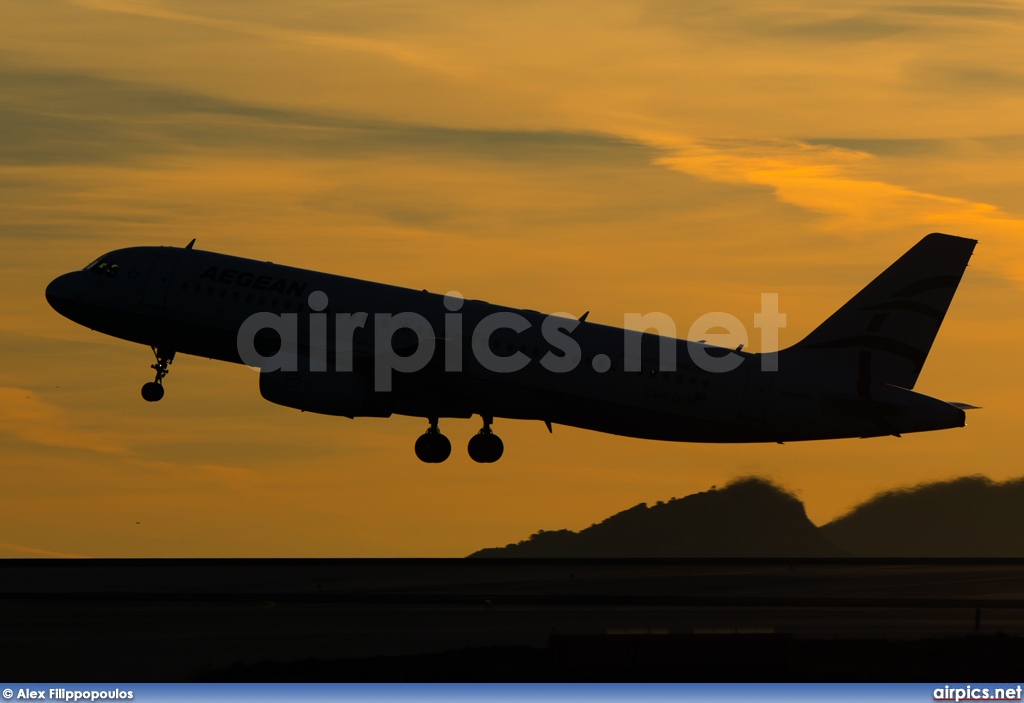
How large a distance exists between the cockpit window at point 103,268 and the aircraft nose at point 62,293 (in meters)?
0.90

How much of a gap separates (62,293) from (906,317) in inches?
1349

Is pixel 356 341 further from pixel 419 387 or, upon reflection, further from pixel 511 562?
pixel 511 562

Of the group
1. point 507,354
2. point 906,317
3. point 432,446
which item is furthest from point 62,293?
point 906,317

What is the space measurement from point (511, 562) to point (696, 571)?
11265 mm

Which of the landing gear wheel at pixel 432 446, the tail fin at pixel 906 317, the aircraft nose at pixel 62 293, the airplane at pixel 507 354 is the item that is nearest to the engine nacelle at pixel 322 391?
the airplane at pixel 507 354

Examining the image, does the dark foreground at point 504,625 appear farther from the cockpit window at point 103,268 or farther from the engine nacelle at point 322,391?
the cockpit window at point 103,268

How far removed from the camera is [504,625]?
4672 cm

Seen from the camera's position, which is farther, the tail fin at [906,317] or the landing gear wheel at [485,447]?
the landing gear wheel at [485,447]

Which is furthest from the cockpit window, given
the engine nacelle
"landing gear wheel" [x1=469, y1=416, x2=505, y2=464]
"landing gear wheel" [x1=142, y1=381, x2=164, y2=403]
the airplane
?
"landing gear wheel" [x1=469, y1=416, x2=505, y2=464]

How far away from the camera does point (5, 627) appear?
46312 millimetres

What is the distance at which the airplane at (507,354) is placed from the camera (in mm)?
→ 54188

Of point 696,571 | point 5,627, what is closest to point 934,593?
point 696,571

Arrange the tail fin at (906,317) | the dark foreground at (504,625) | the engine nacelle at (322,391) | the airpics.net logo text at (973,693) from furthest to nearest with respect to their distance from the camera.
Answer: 1. the engine nacelle at (322,391)
2. the tail fin at (906,317)
3. the dark foreground at (504,625)
4. the airpics.net logo text at (973,693)

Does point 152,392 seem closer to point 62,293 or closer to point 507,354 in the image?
point 62,293
